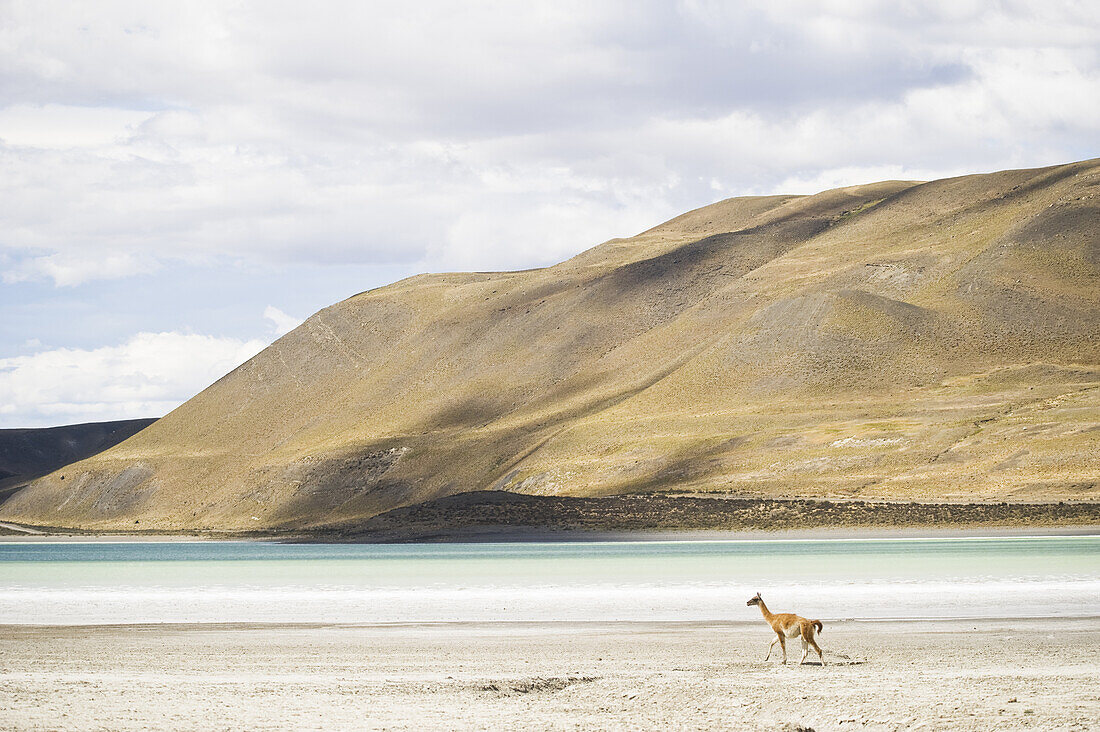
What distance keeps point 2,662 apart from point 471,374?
14146 centimetres

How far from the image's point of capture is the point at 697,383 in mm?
124500

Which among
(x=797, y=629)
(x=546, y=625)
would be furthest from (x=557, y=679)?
(x=546, y=625)

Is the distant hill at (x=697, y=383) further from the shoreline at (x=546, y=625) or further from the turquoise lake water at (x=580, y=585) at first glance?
the shoreline at (x=546, y=625)

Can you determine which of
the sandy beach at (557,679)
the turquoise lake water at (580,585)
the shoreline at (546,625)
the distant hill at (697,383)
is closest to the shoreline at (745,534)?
the turquoise lake water at (580,585)

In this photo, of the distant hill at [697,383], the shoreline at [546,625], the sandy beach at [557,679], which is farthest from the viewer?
the distant hill at [697,383]

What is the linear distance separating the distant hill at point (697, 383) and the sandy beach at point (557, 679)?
63.3 m

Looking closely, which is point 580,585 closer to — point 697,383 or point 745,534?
point 745,534

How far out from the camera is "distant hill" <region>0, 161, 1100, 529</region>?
9994cm

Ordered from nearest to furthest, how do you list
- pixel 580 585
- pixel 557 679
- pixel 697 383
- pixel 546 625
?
pixel 557 679 → pixel 546 625 → pixel 580 585 → pixel 697 383

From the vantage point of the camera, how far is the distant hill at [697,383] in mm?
99938

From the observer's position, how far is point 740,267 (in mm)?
174250

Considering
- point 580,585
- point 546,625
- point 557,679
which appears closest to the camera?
point 557,679

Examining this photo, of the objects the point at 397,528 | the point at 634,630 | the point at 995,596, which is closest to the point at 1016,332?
the point at 397,528

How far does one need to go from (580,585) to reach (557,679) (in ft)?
63.5
